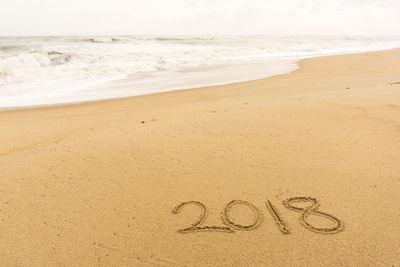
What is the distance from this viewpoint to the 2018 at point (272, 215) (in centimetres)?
193

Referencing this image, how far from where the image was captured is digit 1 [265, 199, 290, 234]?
1.93 metres

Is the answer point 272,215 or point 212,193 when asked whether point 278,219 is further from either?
point 212,193

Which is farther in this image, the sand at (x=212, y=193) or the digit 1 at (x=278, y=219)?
the digit 1 at (x=278, y=219)

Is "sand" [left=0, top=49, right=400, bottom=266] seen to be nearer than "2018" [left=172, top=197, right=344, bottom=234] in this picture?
Yes

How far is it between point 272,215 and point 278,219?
0.06 meters

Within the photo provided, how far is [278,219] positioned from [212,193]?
0.60 meters

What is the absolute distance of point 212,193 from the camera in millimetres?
2336

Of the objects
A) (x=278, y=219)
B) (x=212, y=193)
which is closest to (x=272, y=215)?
(x=278, y=219)

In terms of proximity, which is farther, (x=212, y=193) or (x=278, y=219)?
(x=212, y=193)

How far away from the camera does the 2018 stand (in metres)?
1.93

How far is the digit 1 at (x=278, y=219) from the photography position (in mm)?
1926

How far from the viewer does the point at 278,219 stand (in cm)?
201

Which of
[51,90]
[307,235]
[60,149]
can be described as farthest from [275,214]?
[51,90]

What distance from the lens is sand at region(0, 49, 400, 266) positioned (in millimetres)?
1808
